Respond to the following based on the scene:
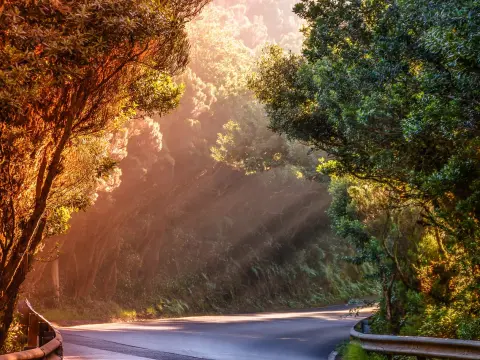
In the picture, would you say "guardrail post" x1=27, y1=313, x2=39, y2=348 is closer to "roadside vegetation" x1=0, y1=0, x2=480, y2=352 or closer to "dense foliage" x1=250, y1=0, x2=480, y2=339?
"roadside vegetation" x1=0, y1=0, x2=480, y2=352

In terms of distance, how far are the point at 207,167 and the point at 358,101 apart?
27.9 metres

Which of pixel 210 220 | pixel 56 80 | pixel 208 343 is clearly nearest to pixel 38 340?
pixel 56 80

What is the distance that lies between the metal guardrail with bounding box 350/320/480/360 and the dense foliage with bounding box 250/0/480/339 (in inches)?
113

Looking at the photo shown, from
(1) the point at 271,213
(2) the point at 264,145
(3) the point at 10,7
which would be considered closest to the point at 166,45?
(3) the point at 10,7

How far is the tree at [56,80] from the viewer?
8391 millimetres

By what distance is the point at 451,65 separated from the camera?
9.96 metres

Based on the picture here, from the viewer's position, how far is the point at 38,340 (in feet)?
32.3

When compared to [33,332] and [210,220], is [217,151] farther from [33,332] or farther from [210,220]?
[33,332]

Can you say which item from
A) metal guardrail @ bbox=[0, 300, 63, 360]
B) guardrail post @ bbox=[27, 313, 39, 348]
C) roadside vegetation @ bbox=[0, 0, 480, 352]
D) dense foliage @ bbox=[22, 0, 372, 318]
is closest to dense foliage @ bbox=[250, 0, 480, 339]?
roadside vegetation @ bbox=[0, 0, 480, 352]

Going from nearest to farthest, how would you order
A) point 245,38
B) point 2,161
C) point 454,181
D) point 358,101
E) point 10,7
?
point 10,7
point 2,161
point 454,181
point 358,101
point 245,38

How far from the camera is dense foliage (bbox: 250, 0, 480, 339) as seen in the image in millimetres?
11492

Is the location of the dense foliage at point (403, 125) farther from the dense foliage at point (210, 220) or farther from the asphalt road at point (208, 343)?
the dense foliage at point (210, 220)

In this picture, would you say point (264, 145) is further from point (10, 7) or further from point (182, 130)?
point (10, 7)

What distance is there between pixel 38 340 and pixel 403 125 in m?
7.57
